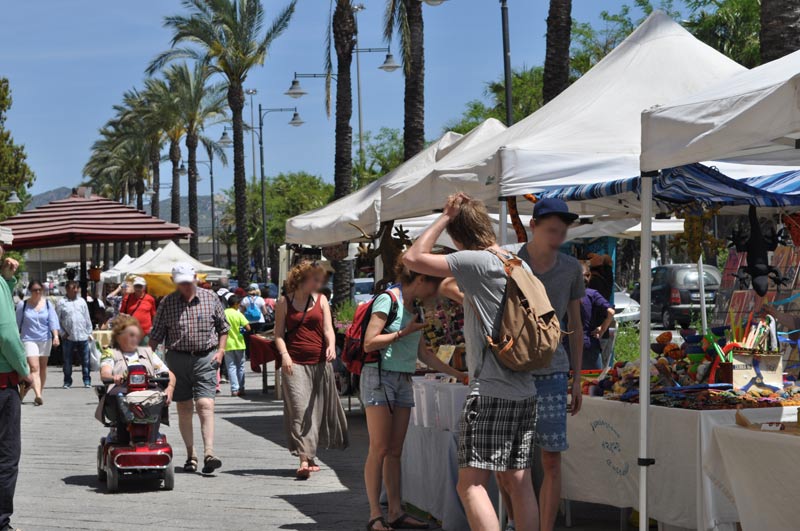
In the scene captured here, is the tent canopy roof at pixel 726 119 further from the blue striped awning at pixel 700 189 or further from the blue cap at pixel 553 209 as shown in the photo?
the blue striped awning at pixel 700 189

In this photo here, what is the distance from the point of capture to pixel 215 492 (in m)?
9.47

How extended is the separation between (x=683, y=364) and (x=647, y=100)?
196cm

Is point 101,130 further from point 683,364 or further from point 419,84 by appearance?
point 683,364

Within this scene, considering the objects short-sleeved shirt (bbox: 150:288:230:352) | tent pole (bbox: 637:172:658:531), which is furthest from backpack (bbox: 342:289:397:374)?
short-sleeved shirt (bbox: 150:288:230:352)

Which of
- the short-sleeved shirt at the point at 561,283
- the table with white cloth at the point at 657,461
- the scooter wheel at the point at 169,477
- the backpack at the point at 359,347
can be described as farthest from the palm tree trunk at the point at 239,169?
the short-sleeved shirt at the point at 561,283

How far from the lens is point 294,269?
389 inches

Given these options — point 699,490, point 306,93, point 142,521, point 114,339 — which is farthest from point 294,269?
point 306,93

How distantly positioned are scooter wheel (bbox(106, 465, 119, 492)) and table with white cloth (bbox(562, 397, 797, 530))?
3.77 metres

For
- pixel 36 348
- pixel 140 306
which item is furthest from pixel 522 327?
pixel 36 348

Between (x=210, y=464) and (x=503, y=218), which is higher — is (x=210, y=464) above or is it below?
below

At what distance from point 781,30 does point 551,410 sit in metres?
6.40

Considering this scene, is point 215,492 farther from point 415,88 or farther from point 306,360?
point 415,88

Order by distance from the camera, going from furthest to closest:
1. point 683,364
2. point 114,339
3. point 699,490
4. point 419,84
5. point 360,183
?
point 360,183, point 419,84, point 114,339, point 683,364, point 699,490

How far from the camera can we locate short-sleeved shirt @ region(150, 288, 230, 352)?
10000 mm
